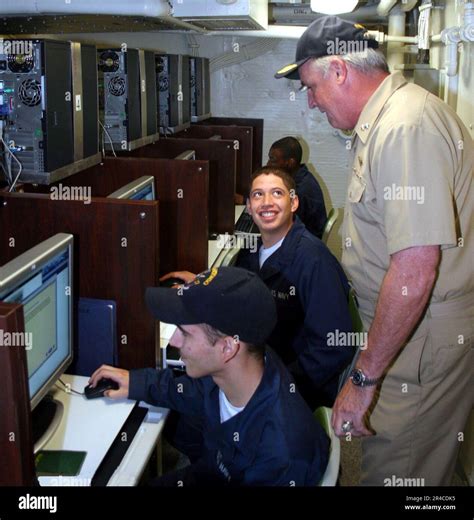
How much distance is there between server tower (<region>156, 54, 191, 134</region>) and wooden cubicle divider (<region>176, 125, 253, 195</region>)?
134 mm

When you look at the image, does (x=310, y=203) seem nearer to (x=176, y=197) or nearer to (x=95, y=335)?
(x=176, y=197)

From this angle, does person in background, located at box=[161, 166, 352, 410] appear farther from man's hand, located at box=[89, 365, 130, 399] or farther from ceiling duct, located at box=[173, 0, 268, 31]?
ceiling duct, located at box=[173, 0, 268, 31]

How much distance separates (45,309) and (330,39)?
3.20 feet

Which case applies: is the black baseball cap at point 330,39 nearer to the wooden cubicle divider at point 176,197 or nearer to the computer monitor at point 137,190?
the computer monitor at point 137,190

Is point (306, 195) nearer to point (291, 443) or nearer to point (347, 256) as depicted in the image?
point (347, 256)

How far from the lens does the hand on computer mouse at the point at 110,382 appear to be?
1.58 meters

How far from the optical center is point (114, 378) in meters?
1.60

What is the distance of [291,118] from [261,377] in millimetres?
3994

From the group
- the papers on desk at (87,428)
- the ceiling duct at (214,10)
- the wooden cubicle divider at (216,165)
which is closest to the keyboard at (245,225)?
the wooden cubicle divider at (216,165)

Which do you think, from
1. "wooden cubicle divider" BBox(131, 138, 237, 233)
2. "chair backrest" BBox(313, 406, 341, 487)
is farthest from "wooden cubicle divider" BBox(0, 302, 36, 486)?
"wooden cubicle divider" BBox(131, 138, 237, 233)

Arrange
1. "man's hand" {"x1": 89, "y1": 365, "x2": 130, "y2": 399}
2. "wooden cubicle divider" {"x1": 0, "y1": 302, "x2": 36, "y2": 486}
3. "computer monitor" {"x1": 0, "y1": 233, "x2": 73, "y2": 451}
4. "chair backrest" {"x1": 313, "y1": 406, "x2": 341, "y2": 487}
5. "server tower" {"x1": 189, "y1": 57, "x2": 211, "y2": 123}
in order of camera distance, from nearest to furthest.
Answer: "wooden cubicle divider" {"x1": 0, "y1": 302, "x2": 36, "y2": 486}, "chair backrest" {"x1": 313, "y1": 406, "x2": 341, "y2": 487}, "computer monitor" {"x1": 0, "y1": 233, "x2": 73, "y2": 451}, "man's hand" {"x1": 89, "y1": 365, "x2": 130, "y2": 399}, "server tower" {"x1": 189, "y1": 57, "x2": 211, "y2": 123}

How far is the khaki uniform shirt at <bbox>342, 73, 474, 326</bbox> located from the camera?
1.35 m

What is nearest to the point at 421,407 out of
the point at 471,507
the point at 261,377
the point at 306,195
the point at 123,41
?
the point at 471,507

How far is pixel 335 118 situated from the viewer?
64.0 inches
